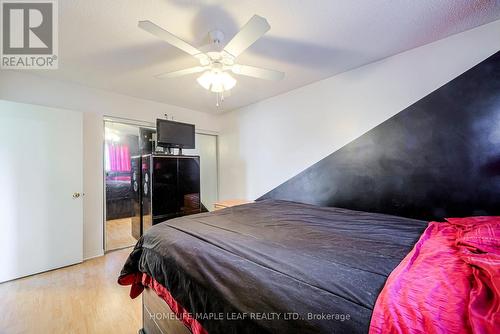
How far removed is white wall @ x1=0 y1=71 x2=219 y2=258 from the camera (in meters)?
2.41

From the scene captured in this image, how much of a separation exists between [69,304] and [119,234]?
209 cm

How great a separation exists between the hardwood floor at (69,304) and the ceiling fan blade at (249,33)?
222 centimetres

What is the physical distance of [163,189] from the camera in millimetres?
3178

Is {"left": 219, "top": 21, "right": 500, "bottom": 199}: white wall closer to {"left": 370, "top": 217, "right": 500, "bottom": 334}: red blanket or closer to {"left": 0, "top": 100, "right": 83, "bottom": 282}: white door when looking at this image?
{"left": 370, "top": 217, "right": 500, "bottom": 334}: red blanket

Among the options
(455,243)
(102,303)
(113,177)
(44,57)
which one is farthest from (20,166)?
(455,243)

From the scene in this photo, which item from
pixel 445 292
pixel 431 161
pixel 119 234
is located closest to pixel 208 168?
pixel 119 234

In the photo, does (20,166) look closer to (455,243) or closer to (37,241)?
(37,241)

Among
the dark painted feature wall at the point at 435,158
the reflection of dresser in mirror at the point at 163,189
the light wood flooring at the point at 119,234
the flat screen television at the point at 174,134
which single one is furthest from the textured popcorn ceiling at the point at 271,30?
the light wood flooring at the point at 119,234

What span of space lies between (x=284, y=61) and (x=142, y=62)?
1.51 m

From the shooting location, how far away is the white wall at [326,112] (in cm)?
182

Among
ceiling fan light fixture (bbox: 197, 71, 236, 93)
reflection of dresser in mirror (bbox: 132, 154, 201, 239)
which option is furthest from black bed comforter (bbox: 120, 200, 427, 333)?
reflection of dresser in mirror (bbox: 132, 154, 201, 239)

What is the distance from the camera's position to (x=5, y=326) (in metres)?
1.55

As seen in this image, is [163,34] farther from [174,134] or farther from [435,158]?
[435,158]

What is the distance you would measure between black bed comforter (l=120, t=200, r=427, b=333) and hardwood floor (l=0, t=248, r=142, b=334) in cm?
59
